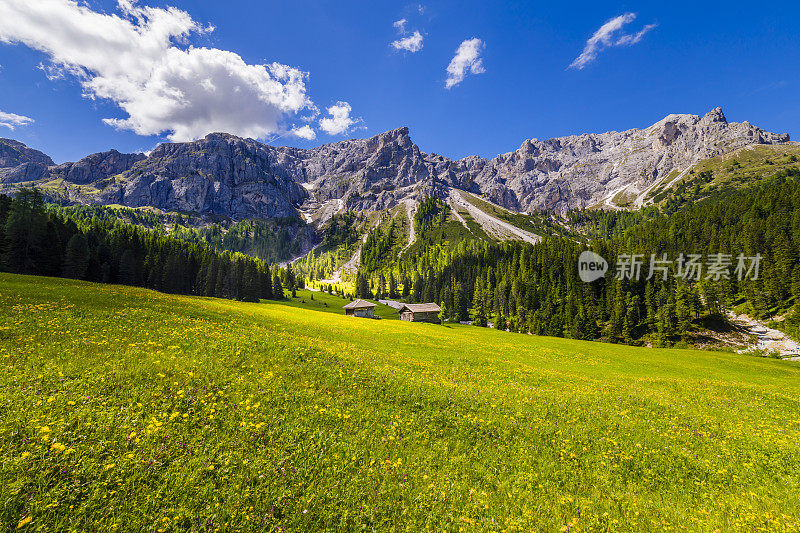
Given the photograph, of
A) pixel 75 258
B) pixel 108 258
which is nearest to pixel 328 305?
pixel 108 258

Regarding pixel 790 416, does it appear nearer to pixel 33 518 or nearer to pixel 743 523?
pixel 743 523

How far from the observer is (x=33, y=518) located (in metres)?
4.58

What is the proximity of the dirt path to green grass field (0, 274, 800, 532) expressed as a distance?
78748 mm

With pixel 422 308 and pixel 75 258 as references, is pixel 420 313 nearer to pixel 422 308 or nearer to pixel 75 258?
pixel 422 308

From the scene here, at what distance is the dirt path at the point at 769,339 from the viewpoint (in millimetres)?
64312

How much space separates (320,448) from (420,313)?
95.4m

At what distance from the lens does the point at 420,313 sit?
102m

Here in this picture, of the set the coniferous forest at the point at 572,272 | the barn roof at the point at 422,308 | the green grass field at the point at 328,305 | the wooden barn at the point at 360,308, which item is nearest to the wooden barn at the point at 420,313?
the barn roof at the point at 422,308

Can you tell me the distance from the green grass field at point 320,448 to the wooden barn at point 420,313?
3355 inches

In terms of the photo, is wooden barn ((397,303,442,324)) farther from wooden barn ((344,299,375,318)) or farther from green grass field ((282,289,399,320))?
green grass field ((282,289,399,320))

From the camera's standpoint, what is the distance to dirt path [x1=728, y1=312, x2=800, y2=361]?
6431 centimetres

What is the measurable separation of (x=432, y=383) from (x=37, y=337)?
18.3m

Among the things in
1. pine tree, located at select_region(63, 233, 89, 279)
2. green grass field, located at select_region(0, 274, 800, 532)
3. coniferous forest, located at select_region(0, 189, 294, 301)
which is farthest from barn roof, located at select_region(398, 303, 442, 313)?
pine tree, located at select_region(63, 233, 89, 279)

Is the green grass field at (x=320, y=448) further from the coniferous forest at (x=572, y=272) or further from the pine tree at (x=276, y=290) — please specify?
the pine tree at (x=276, y=290)
